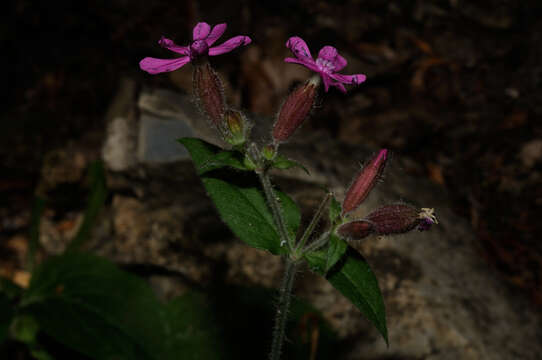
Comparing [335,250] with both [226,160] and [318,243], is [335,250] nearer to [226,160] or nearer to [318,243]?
[318,243]

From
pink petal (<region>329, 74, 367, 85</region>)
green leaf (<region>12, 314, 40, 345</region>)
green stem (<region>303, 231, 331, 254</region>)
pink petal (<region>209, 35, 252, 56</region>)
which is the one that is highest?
pink petal (<region>209, 35, 252, 56</region>)

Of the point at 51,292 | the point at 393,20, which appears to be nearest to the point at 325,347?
the point at 51,292

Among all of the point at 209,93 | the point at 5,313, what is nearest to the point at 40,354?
the point at 5,313

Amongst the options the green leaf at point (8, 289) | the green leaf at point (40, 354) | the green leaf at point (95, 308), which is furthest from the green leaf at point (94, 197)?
the green leaf at point (40, 354)

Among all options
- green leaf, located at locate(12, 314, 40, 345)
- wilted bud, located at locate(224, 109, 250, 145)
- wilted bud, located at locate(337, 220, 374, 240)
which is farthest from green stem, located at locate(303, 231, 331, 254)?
green leaf, located at locate(12, 314, 40, 345)

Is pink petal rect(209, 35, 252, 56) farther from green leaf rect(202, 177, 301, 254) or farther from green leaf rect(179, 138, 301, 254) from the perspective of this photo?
green leaf rect(202, 177, 301, 254)

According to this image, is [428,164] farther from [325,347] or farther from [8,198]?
[8,198]
